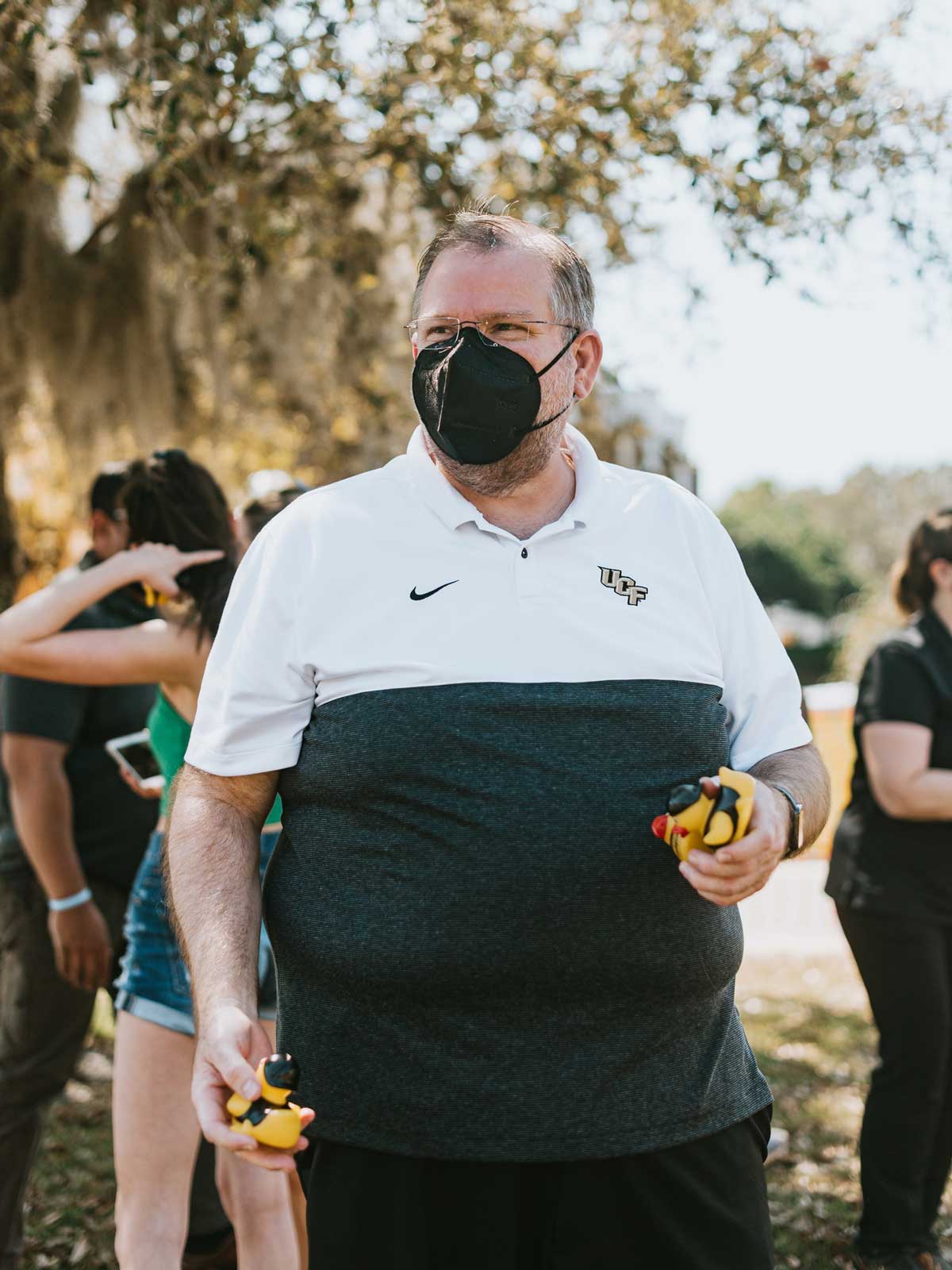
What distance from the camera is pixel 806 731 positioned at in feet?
6.71

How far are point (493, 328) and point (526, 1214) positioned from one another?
135cm

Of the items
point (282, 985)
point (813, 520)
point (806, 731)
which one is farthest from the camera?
point (813, 520)

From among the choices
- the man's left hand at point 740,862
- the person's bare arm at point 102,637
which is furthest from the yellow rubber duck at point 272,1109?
the person's bare arm at point 102,637

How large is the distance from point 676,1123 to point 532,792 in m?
0.51

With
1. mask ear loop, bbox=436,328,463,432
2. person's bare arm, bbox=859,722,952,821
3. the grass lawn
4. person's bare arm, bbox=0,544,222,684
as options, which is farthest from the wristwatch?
the grass lawn

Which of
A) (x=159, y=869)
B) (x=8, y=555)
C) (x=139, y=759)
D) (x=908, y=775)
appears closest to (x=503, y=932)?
(x=159, y=869)

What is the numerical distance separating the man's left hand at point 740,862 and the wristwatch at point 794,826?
4.0 inches

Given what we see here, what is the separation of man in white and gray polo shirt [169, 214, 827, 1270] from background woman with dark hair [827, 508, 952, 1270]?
1.71 m

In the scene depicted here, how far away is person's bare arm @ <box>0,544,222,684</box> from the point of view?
2863 millimetres

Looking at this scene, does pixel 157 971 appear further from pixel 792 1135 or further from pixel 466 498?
pixel 792 1135

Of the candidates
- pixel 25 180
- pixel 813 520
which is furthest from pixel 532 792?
pixel 813 520

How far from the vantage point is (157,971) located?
112 inches

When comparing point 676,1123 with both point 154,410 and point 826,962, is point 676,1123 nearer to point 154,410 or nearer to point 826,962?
point 154,410

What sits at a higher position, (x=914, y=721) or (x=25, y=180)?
(x=25, y=180)
